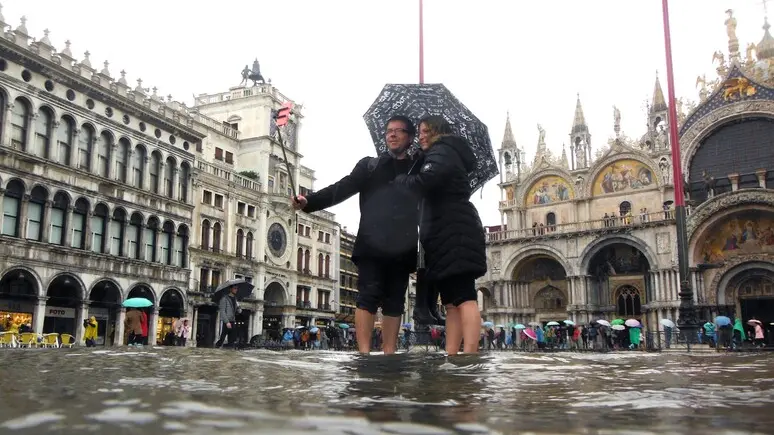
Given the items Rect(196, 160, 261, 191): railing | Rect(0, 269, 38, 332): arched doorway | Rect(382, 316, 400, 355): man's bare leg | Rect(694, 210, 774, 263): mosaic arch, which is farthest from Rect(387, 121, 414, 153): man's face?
Rect(196, 160, 261, 191): railing

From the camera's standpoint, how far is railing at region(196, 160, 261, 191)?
36.1 meters

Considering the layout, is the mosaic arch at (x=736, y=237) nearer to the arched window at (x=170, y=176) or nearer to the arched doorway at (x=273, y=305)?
the arched doorway at (x=273, y=305)

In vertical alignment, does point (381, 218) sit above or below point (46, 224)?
below

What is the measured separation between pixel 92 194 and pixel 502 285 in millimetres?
22191

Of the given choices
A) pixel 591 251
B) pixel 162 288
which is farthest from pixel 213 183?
pixel 591 251

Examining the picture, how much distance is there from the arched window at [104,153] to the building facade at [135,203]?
0.06 meters

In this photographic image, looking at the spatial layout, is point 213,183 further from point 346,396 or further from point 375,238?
point 346,396

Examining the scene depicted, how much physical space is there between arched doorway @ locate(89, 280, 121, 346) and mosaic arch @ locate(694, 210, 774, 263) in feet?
88.2

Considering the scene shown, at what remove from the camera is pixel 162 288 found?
31.0 meters

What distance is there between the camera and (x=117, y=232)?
94.3 ft

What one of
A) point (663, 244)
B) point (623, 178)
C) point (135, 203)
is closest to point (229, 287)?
point (135, 203)

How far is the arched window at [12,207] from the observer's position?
23.8 m

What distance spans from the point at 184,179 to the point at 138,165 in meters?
3.10

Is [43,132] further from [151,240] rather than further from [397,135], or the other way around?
[397,135]
